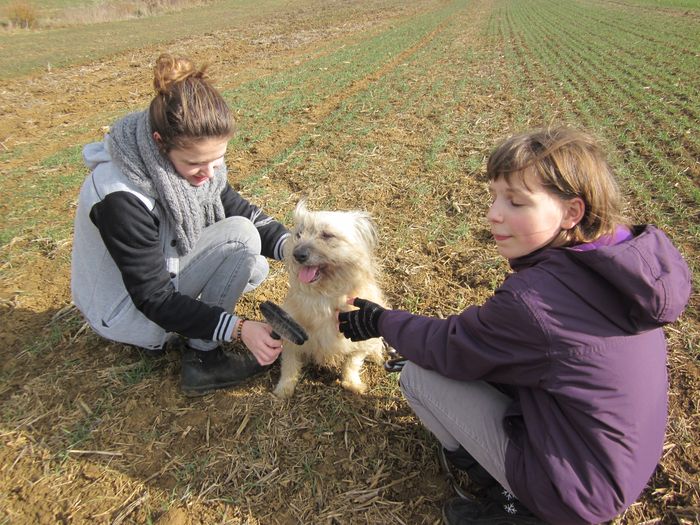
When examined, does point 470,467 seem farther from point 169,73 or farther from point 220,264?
point 169,73

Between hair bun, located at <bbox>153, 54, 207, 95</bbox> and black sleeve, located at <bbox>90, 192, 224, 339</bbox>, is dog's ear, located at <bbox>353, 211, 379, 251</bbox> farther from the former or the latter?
hair bun, located at <bbox>153, 54, 207, 95</bbox>

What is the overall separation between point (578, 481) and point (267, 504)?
5.41 ft

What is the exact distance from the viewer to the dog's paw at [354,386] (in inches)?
125

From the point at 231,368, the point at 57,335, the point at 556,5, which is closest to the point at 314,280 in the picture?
the point at 231,368

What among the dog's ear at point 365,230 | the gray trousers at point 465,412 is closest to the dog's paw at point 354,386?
the gray trousers at point 465,412

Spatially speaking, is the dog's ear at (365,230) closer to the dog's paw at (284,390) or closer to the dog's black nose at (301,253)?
the dog's black nose at (301,253)

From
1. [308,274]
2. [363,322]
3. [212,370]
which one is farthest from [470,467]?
[212,370]

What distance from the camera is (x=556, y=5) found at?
33500mm

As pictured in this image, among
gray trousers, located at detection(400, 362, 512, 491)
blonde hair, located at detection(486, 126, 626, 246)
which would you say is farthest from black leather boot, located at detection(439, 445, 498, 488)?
blonde hair, located at detection(486, 126, 626, 246)

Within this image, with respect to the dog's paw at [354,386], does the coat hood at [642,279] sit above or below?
above

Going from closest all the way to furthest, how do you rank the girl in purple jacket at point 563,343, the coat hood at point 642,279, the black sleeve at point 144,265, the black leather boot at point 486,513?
the coat hood at point 642,279 → the girl in purple jacket at point 563,343 → the black leather boot at point 486,513 → the black sleeve at point 144,265

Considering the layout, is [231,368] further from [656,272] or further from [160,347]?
[656,272]

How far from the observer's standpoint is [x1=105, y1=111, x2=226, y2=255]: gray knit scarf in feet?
7.92

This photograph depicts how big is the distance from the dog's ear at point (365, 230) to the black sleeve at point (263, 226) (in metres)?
0.72
